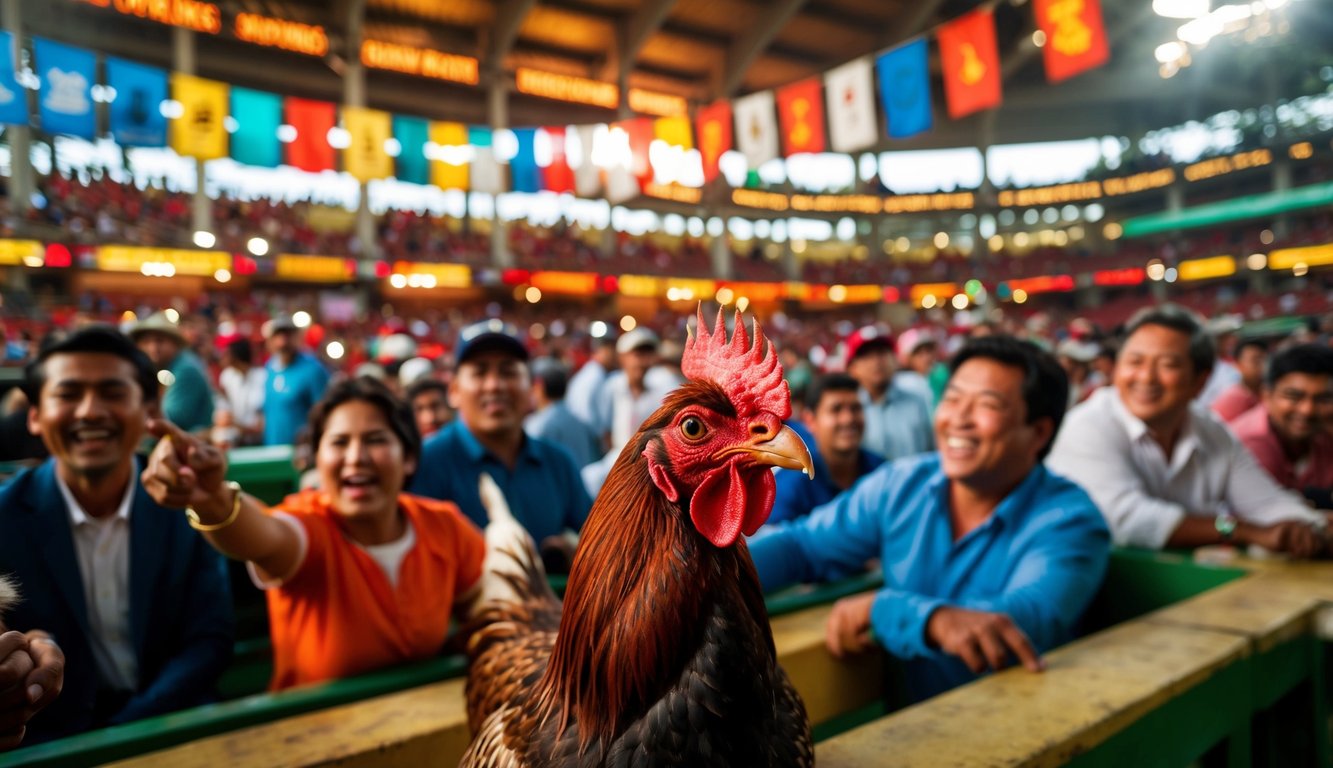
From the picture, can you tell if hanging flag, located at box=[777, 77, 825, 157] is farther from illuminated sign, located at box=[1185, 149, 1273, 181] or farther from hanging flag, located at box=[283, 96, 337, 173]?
illuminated sign, located at box=[1185, 149, 1273, 181]

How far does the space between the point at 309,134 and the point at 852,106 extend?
10142mm

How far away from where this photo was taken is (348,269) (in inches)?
799

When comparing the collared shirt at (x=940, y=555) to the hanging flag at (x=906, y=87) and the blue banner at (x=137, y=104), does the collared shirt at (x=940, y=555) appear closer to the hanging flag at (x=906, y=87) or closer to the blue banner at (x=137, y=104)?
the hanging flag at (x=906, y=87)

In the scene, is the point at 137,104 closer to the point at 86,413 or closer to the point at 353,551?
the point at 86,413

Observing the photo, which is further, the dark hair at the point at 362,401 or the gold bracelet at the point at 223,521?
the dark hair at the point at 362,401

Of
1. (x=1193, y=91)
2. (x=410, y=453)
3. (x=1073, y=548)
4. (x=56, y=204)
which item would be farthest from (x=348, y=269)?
(x=1193, y=91)

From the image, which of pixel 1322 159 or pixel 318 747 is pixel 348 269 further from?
pixel 1322 159

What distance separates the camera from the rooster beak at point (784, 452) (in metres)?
0.96

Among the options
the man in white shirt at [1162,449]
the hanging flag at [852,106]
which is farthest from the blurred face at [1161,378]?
the hanging flag at [852,106]

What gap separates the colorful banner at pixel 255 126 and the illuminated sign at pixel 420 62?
690 centimetres

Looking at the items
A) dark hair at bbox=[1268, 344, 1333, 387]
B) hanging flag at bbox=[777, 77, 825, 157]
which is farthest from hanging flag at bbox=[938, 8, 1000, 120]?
dark hair at bbox=[1268, 344, 1333, 387]

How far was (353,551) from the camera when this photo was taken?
6.22 ft

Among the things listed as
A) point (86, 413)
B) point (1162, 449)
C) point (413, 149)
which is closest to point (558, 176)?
point (413, 149)

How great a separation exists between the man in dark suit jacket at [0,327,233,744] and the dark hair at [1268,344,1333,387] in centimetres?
441
